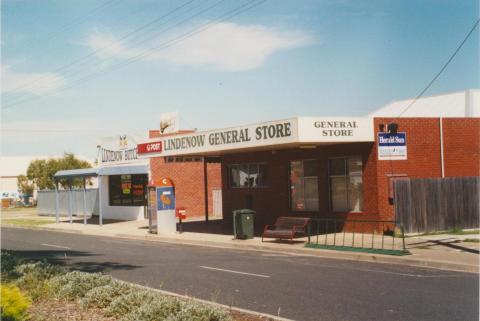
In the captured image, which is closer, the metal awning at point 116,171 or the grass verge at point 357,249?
the grass verge at point 357,249

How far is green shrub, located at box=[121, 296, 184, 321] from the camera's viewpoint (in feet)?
24.7

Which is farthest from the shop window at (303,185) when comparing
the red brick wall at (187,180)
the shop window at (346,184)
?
the red brick wall at (187,180)

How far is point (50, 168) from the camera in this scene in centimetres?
6650

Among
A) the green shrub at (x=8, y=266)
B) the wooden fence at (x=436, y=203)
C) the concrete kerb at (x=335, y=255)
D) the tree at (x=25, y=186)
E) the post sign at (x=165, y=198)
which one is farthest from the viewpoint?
the tree at (x=25, y=186)

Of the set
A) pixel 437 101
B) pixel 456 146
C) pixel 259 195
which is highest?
pixel 437 101

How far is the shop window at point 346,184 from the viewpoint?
68.7ft

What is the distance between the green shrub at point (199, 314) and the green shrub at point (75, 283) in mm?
2705

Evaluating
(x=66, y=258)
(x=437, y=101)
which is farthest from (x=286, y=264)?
(x=437, y=101)

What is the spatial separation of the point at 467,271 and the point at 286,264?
4.50 meters

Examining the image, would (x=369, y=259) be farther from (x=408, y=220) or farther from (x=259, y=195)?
(x=259, y=195)

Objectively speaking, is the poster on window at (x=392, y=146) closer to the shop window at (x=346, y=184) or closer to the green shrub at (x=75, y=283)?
the shop window at (x=346, y=184)

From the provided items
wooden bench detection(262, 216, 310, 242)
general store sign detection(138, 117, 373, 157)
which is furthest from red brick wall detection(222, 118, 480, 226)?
wooden bench detection(262, 216, 310, 242)

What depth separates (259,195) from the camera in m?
25.9

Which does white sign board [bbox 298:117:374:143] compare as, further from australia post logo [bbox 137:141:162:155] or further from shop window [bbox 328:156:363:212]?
australia post logo [bbox 137:141:162:155]
